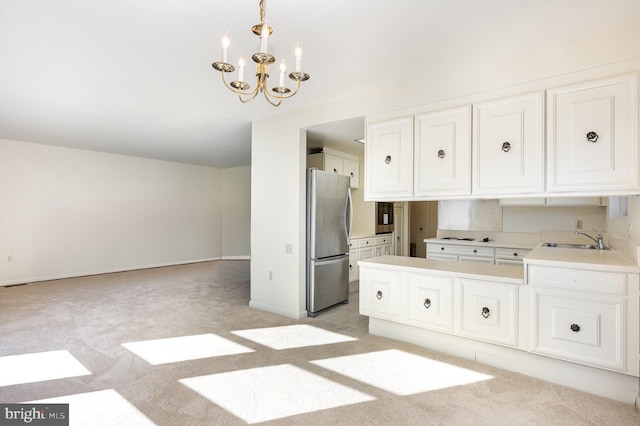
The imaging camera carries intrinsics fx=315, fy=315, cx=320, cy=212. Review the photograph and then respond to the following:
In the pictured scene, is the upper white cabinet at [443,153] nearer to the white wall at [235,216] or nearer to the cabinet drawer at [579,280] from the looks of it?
the cabinet drawer at [579,280]

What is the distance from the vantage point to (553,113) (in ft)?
7.80

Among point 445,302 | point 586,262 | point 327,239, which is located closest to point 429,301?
point 445,302

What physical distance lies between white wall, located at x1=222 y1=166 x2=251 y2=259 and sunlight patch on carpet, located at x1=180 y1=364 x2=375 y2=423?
649cm

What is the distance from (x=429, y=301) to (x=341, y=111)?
221 cm

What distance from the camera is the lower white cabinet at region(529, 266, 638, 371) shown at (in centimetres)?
206

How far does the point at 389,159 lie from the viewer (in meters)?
3.22

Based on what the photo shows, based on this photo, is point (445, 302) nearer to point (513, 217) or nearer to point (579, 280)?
point (579, 280)

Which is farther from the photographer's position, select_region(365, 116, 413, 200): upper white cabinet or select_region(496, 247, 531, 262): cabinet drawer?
select_region(496, 247, 531, 262): cabinet drawer

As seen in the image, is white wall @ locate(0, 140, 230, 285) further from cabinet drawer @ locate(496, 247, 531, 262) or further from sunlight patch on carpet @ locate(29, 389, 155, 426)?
cabinet drawer @ locate(496, 247, 531, 262)

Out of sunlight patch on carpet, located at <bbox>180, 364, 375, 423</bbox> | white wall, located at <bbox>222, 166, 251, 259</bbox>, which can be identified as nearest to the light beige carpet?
sunlight patch on carpet, located at <bbox>180, 364, 375, 423</bbox>

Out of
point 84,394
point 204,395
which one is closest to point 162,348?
point 84,394

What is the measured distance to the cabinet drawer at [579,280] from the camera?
2072 mm

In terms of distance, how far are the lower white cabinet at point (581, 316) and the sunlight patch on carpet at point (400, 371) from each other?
1.81ft

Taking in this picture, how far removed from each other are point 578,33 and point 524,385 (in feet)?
8.35
